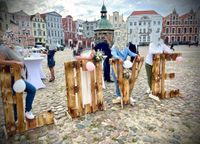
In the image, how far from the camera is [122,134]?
2.33 meters

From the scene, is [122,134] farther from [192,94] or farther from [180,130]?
[192,94]

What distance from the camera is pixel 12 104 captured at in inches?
90.4

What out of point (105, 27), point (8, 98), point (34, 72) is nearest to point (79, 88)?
point (8, 98)

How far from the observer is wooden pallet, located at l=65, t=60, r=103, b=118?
271 cm

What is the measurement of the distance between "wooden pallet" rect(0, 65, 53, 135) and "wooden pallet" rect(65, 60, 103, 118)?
44 cm

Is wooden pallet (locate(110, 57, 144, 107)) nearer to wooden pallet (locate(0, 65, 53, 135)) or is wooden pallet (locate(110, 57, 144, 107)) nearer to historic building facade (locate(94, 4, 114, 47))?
historic building facade (locate(94, 4, 114, 47))

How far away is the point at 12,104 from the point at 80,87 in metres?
1.01

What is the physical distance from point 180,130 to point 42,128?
6.54 feet

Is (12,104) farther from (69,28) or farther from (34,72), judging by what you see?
(69,28)

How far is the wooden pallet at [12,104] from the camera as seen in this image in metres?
2.17

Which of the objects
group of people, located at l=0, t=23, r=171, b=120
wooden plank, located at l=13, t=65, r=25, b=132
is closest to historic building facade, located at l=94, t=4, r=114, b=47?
group of people, located at l=0, t=23, r=171, b=120

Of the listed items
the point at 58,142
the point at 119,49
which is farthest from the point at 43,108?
the point at 119,49

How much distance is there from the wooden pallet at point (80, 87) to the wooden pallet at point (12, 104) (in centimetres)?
44

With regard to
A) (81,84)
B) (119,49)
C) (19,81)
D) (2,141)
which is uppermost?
(119,49)
